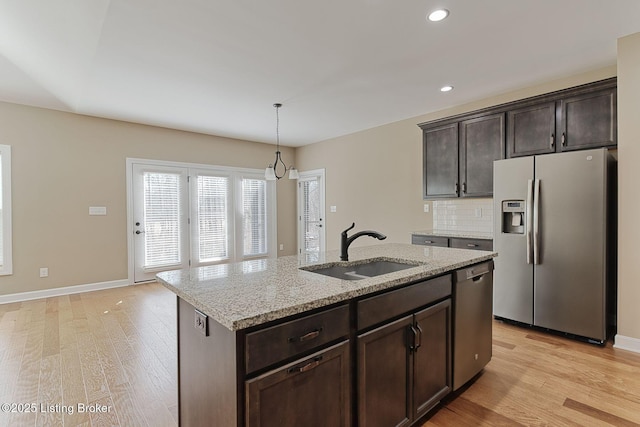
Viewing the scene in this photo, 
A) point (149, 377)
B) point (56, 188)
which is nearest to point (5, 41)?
point (56, 188)

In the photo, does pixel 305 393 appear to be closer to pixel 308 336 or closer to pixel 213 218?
pixel 308 336

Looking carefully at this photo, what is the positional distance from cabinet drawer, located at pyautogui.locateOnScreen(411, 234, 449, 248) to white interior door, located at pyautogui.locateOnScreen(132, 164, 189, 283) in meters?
3.93

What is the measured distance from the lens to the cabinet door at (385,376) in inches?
55.6

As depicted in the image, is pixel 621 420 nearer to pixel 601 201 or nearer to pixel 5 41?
pixel 601 201

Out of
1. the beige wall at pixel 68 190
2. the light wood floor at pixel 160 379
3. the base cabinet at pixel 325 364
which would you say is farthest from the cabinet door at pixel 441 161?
the beige wall at pixel 68 190

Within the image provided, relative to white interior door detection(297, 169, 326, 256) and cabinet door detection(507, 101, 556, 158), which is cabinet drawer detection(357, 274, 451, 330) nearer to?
cabinet door detection(507, 101, 556, 158)

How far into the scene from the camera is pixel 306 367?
1.19 meters

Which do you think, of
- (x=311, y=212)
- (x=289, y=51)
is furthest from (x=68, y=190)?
(x=311, y=212)

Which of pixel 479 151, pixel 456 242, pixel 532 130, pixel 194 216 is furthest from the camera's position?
pixel 194 216

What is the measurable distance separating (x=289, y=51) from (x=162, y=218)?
385 cm

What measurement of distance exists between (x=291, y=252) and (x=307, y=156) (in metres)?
2.16

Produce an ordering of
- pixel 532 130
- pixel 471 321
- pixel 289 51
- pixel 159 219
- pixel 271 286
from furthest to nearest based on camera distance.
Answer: pixel 159 219
pixel 532 130
pixel 289 51
pixel 471 321
pixel 271 286

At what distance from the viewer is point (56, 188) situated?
450 cm

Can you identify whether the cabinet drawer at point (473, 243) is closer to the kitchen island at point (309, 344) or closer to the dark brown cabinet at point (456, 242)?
the dark brown cabinet at point (456, 242)
